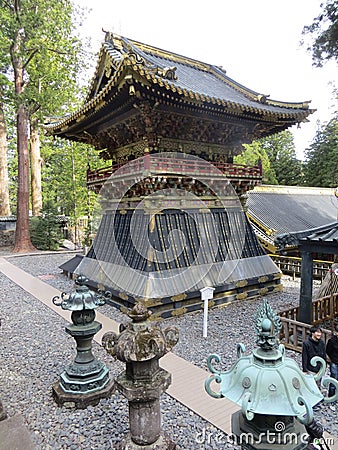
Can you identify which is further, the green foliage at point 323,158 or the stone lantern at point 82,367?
the green foliage at point 323,158

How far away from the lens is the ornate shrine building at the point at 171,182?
8133 mm

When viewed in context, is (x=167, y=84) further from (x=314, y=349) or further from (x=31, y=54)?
(x=31, y=54)

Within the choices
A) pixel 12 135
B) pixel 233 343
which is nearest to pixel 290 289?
pixel 233 343

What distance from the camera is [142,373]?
9.85 feet

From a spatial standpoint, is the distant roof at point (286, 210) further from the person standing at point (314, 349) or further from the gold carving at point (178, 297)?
the person standing at point (314, 349)

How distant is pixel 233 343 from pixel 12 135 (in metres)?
34.2

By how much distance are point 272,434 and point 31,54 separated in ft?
72.8

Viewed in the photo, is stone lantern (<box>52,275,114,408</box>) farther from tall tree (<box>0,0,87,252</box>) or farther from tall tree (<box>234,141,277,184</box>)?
tall tree (<box>234,141,277,184</box>)

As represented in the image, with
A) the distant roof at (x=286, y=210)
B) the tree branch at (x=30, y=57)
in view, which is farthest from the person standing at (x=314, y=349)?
the tree branch at (x=30, y=57)

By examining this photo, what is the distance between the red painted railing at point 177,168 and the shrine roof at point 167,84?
1636 millimetres

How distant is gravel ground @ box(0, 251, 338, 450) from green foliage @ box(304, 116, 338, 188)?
71.3ft

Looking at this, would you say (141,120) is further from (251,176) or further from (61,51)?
(61,51)

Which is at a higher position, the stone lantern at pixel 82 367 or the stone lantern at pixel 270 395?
the stone lantern at pixel 270 395

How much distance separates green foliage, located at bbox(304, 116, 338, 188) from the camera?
28219 millimetres
